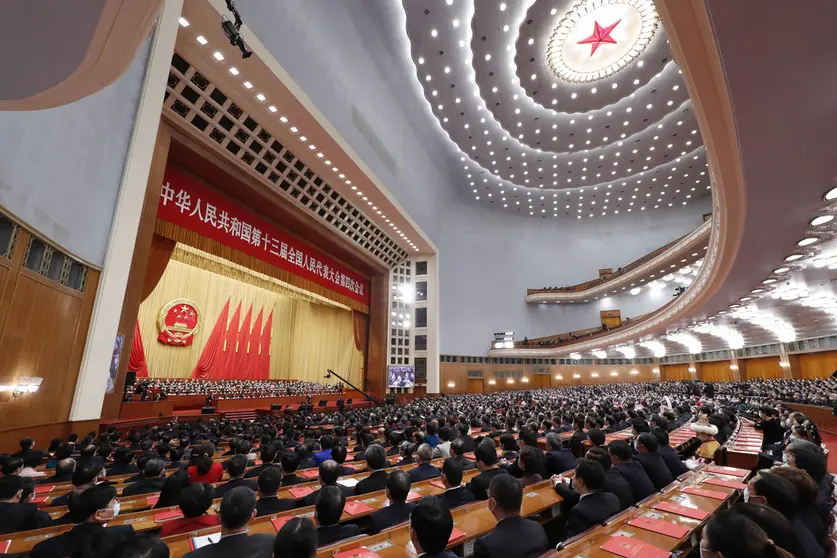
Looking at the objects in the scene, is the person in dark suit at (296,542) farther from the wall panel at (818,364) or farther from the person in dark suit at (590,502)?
the wall panel at (818,364)

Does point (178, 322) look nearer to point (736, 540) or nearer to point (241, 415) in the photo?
point (241, 415)

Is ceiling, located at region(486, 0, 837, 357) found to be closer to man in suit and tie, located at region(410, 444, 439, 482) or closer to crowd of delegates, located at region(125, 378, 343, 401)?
man in suit and tie, located at region(410, 444, 439, 482)

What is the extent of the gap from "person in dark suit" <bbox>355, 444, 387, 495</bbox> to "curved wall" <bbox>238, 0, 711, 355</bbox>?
1109 centimetres

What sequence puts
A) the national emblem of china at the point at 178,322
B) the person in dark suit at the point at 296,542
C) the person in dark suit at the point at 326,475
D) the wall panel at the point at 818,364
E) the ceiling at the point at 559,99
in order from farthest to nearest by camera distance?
1. the wall panel at the point at 818,364
2. the national emblem of china at the point at 178,322
3. the ceiling at the point at 559,99
4. the person in dark suit at the point at 326,475
5. the person in dark suit at the point at 296,542

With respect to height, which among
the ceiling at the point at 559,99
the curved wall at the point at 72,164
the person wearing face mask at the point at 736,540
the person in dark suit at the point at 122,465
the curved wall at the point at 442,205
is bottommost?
the person in dark suit at the point at 122,465

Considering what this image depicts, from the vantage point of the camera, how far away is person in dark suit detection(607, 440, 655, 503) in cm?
317

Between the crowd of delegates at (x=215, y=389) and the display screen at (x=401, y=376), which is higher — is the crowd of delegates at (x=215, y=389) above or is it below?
below

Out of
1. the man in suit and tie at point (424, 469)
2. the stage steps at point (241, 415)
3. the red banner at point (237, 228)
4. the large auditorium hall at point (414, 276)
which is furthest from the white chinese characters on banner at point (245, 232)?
the man in suit and tie at point (424, 469)

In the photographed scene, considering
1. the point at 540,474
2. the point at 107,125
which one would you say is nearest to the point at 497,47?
the point at 107,125

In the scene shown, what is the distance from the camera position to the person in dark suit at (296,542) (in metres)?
1.49

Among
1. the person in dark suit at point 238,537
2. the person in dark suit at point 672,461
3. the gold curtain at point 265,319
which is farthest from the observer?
the gold curtain at point 265,319

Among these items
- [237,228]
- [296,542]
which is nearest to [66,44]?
[296,542]

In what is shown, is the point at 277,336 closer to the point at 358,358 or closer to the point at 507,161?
the point at 358,358

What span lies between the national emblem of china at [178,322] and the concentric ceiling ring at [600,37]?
67.9ft
